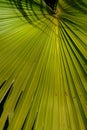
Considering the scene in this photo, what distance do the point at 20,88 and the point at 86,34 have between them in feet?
1.74

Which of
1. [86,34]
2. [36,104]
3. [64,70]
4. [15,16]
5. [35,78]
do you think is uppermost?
[86,34]

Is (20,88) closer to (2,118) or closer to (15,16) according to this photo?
(2,118)

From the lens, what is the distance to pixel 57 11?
1664 mm

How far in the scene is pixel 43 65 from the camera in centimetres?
146

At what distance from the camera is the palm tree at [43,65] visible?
132cm

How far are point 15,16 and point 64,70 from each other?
1.29 feet

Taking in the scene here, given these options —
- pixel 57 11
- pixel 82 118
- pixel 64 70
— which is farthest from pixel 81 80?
pixel 57 11

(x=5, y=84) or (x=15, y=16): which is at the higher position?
(x=15, y=16)

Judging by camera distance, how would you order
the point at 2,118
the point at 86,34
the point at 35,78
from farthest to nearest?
the point at 86,34 → the point at 35,78 → the point at 2,118

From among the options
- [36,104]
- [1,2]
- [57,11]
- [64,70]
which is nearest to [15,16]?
[1,2]

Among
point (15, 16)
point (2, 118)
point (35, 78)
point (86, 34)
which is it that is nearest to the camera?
point (2, 118)

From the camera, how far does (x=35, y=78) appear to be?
140 cm

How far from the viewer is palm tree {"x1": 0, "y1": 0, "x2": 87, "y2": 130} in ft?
4.32

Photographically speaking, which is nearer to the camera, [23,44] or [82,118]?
[82,118]
